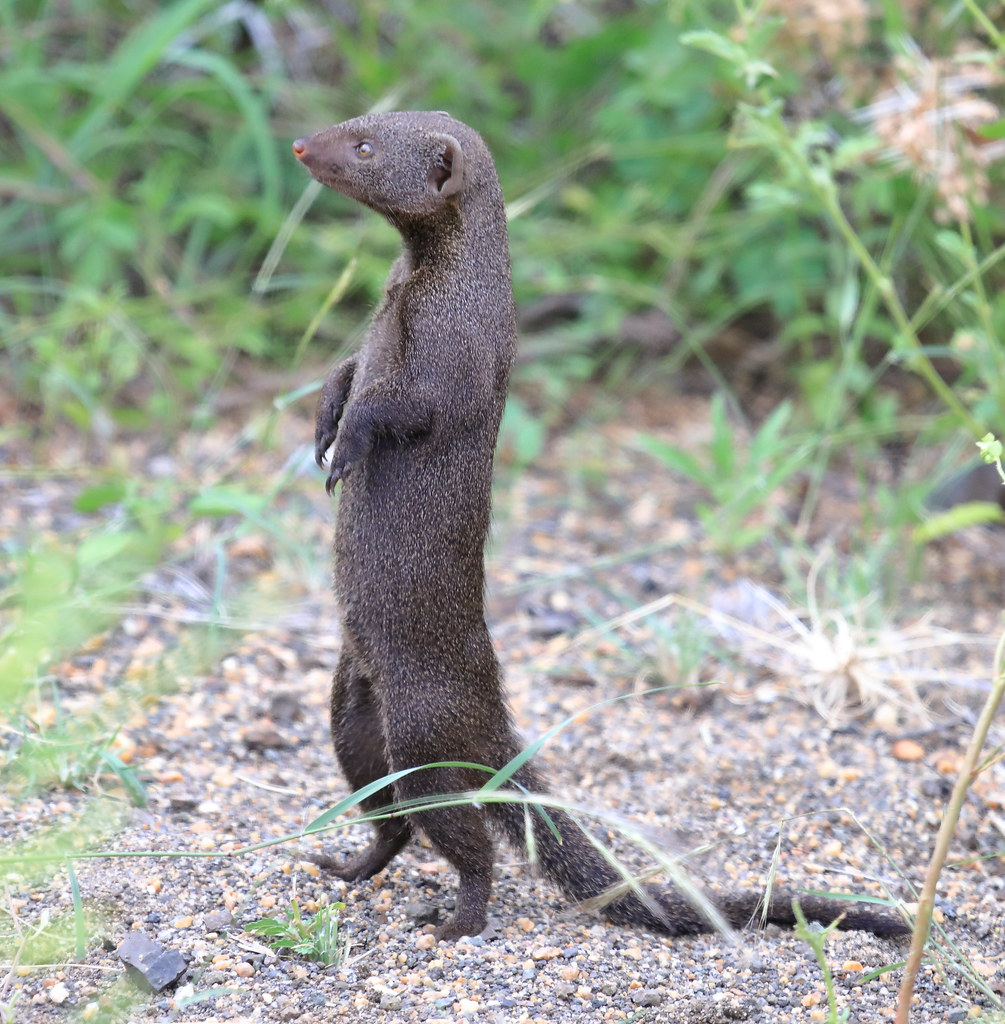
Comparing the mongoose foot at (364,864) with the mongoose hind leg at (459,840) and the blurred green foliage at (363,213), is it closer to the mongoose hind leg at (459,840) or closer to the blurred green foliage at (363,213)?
the mongoose hind leg at (459,840)

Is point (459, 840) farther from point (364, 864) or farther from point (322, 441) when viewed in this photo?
point (322, 441)

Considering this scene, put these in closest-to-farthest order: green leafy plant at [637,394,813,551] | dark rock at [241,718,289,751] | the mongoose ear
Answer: the mongoose ear, dark rock at [241,718,289,751], green leafy plant at [637,394,813,551]

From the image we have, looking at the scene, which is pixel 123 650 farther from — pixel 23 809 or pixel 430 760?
pixel 430 760

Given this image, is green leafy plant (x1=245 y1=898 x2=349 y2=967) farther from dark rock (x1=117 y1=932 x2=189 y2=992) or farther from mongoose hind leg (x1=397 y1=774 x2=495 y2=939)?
mongoose hind leg (x1=397 y1=774 x2=495 y2=939)

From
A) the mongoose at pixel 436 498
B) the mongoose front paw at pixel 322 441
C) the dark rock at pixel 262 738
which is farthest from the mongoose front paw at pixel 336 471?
the dark rock at pixel 262 738

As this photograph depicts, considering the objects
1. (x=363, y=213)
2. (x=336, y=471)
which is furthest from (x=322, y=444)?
(x=363, y=213)

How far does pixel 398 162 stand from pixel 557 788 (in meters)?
1.33

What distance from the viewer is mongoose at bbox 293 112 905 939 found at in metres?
2.22

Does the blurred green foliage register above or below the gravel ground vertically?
above

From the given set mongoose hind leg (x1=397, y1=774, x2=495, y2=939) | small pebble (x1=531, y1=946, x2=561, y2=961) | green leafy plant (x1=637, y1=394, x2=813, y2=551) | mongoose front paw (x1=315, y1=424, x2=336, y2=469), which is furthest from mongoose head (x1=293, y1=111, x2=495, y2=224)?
green leafy plant (x1=637, y1=394, x2=813, y2=551)

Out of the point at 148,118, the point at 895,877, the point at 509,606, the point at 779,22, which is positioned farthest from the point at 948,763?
the point at 148,118

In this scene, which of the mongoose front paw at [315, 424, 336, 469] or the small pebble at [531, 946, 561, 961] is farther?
Answer: the mongoose front paw at [315, 424, 336, 469]

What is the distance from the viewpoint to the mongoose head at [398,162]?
7.49ft

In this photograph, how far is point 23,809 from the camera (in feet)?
7.70
